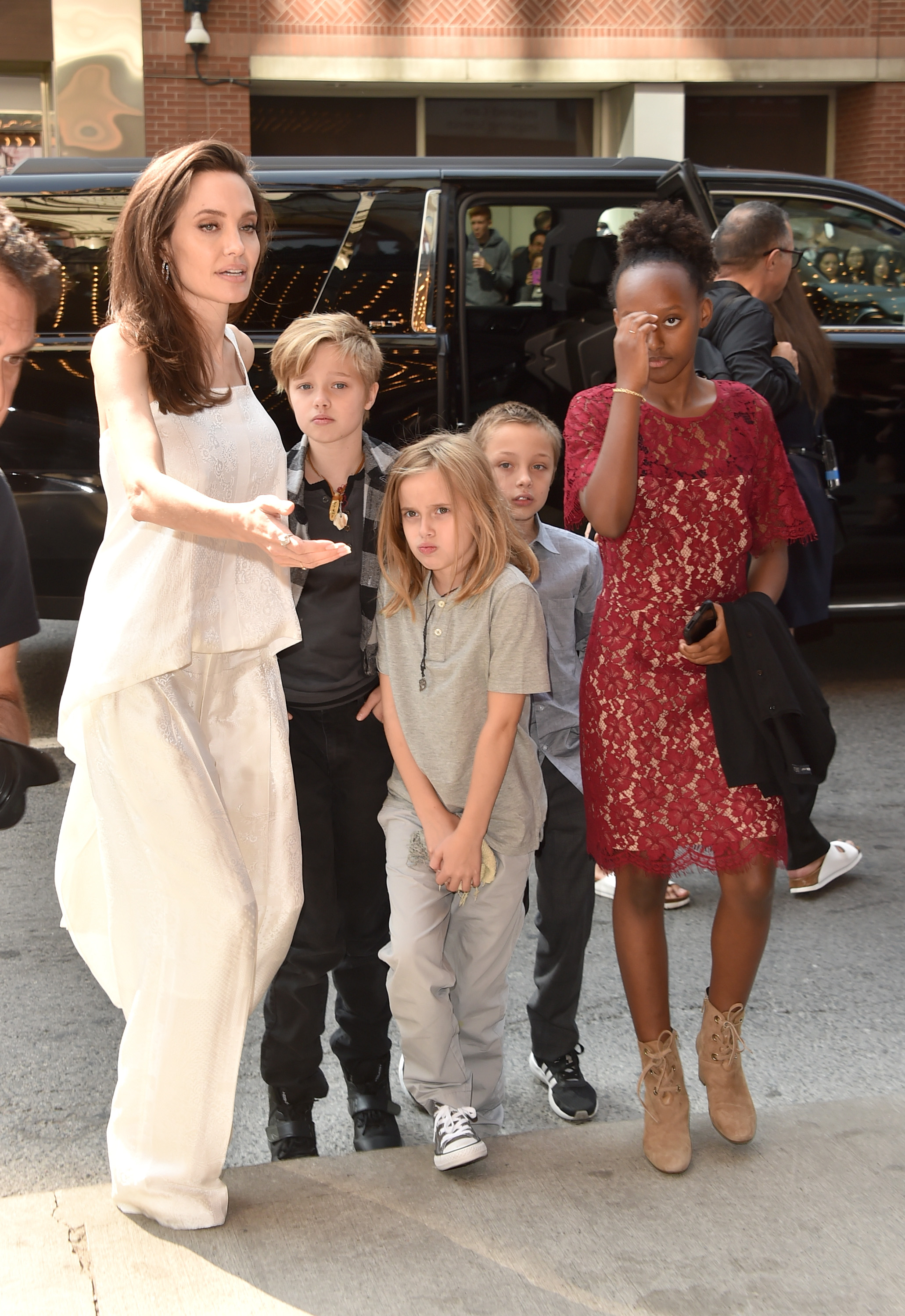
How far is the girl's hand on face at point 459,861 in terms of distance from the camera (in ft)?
8.49

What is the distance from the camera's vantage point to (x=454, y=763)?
2.68m

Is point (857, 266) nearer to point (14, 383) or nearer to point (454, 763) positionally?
point (454, 763)

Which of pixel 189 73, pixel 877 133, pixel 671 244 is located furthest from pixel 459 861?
pixel 877 133

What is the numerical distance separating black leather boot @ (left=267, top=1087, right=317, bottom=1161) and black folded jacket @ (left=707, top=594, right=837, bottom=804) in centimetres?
113

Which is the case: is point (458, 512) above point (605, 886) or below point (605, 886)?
above

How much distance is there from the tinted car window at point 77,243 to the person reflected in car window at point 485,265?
4.73 ft

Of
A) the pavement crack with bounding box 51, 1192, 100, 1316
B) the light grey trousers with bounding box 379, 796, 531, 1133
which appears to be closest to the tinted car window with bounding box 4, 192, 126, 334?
the light grey trousers with bounding box 379, 796, 531, 1133

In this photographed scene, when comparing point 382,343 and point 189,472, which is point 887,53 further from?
point 189,472

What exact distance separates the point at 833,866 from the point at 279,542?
113 inches

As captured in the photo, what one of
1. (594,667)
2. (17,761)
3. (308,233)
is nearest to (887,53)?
(308,233)

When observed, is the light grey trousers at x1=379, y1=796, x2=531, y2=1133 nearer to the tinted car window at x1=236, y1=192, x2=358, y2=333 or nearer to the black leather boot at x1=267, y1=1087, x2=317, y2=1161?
the black leather boot at x1=267, y1=1087, x2=317, y2=1161

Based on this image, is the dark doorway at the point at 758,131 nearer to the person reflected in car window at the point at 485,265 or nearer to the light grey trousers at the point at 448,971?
the person reflected in car window at the point at 485,265

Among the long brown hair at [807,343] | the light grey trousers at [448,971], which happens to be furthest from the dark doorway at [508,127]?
the light grey trousers at [448,971]

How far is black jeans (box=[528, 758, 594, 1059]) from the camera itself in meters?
3.00
